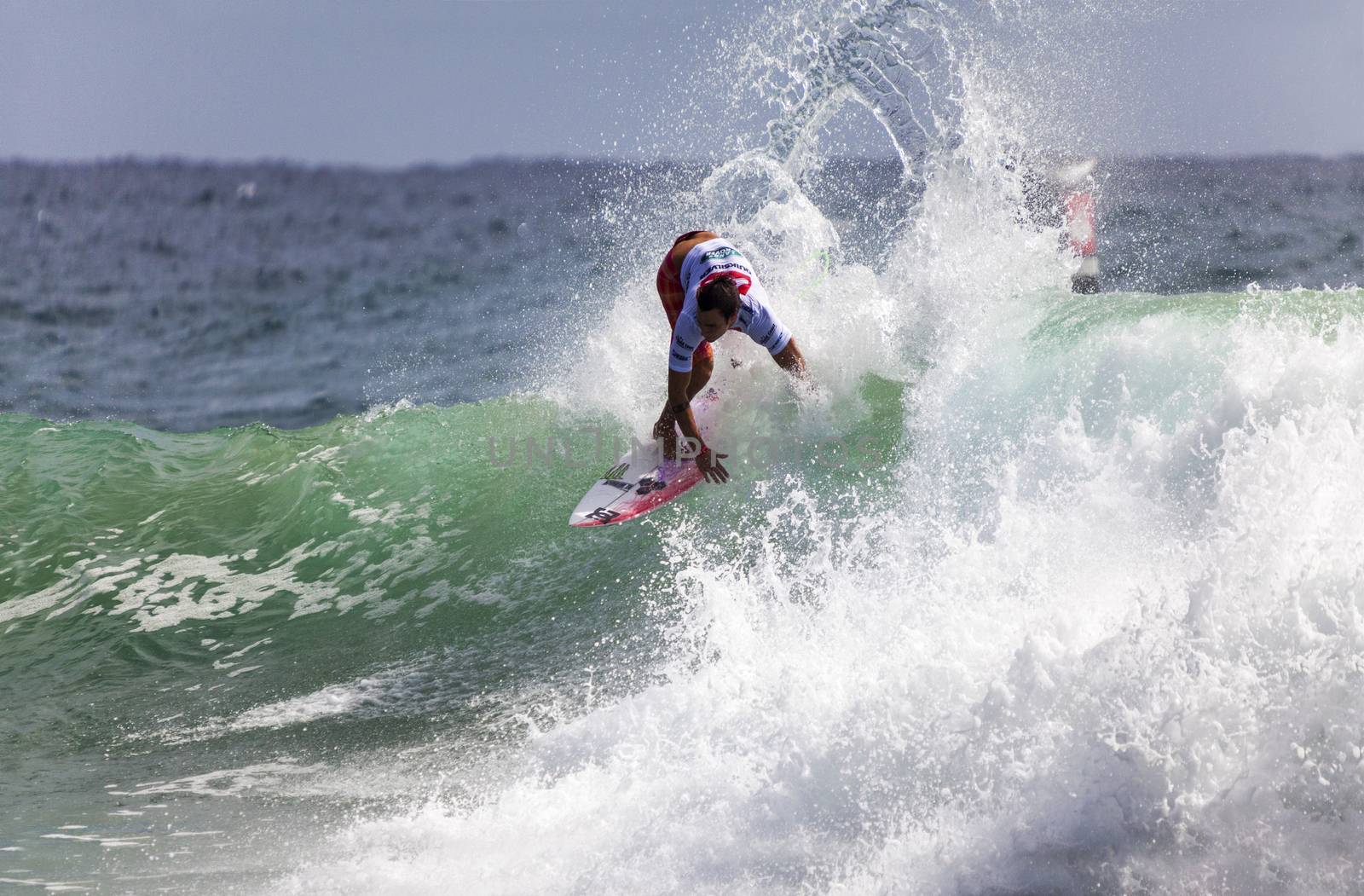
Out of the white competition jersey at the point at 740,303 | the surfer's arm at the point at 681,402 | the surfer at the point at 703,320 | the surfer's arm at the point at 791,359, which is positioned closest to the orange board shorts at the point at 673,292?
the surfer at the point at 703,320

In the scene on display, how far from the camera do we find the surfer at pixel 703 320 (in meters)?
5.89

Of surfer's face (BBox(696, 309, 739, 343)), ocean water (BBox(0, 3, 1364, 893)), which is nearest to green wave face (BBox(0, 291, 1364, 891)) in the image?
ocean water (BBox(0, 3, 1364, 893))

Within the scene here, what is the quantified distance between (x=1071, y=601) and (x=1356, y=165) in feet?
206

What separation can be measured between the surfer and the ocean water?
1.49ft

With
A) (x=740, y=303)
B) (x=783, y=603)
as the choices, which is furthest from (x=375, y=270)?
(x=783, y=603)

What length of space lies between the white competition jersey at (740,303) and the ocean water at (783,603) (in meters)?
0.94

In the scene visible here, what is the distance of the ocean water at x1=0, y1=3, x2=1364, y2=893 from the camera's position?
3.61 m

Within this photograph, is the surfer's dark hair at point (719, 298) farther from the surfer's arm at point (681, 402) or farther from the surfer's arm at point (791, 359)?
the surfer's arm at point (791, 359)

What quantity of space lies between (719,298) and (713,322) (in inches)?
5.3

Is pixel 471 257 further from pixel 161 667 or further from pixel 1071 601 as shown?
pixel 1071 601

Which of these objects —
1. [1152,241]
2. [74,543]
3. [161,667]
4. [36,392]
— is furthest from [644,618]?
[1152,241]

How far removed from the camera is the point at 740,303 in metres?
6.07

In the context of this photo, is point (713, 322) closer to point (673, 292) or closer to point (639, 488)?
point (673, 292)

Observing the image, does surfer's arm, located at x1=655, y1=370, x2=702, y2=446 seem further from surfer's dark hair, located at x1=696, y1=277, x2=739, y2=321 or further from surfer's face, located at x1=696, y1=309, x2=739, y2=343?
surfer's dark hair, located at x1=696, y1=277, x2=739, y2=321
